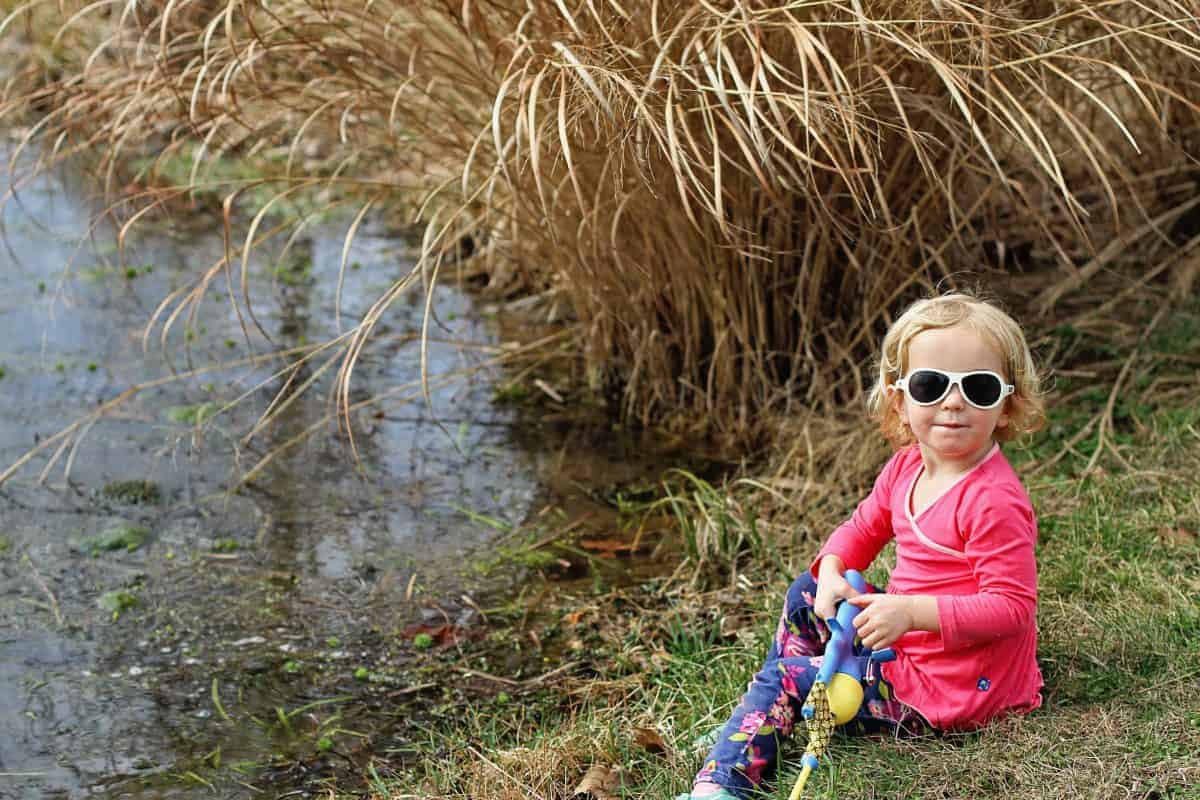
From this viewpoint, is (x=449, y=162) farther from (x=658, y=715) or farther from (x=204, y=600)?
(x=658, y=715)

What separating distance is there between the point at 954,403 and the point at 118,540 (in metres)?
2.23

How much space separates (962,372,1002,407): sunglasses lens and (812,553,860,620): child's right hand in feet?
1.18

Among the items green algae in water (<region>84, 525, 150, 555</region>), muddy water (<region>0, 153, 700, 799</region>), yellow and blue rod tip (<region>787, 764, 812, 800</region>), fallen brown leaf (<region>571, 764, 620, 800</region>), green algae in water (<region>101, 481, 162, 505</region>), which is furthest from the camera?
green algae in water (<region>101, 481, 162, 505</region>)

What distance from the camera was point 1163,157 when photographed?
4.41 metres

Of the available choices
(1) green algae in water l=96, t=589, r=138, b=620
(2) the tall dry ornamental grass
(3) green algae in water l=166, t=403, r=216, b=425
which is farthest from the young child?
(3) green algae in water l=166, t=403, r=216, b=425

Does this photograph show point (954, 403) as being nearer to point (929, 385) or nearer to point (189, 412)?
point (929, 385)

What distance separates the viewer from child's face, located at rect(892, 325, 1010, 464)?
2.24m

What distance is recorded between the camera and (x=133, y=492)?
12.5 feet

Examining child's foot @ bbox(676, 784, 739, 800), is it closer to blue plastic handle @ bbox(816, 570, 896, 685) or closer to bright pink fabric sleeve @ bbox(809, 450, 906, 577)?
blue plastic handle @ bbox(816, 570, 896, 685)

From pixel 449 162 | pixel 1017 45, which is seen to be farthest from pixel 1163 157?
pixel 449 162

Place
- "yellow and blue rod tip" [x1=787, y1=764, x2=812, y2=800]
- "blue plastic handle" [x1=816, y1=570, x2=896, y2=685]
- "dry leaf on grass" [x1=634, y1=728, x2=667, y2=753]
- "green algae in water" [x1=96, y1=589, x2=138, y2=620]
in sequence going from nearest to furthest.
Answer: "yellow and blue rod tip" [x1=787, y1=764, x2=812, y2=800] < "blue plastic handle" [x1=816, y1=570, x2=896, y2=685] < "dry leaf on grass" [x1=634, y1=728, x2=667, y2=753] < "green algae in water" [x1=96, y1=589, x2=138, y2=620]

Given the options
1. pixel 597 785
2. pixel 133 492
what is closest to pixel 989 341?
pixel 597 785

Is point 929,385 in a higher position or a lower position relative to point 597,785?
higher

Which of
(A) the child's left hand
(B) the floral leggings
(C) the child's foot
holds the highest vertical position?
(A) the child's left hand
